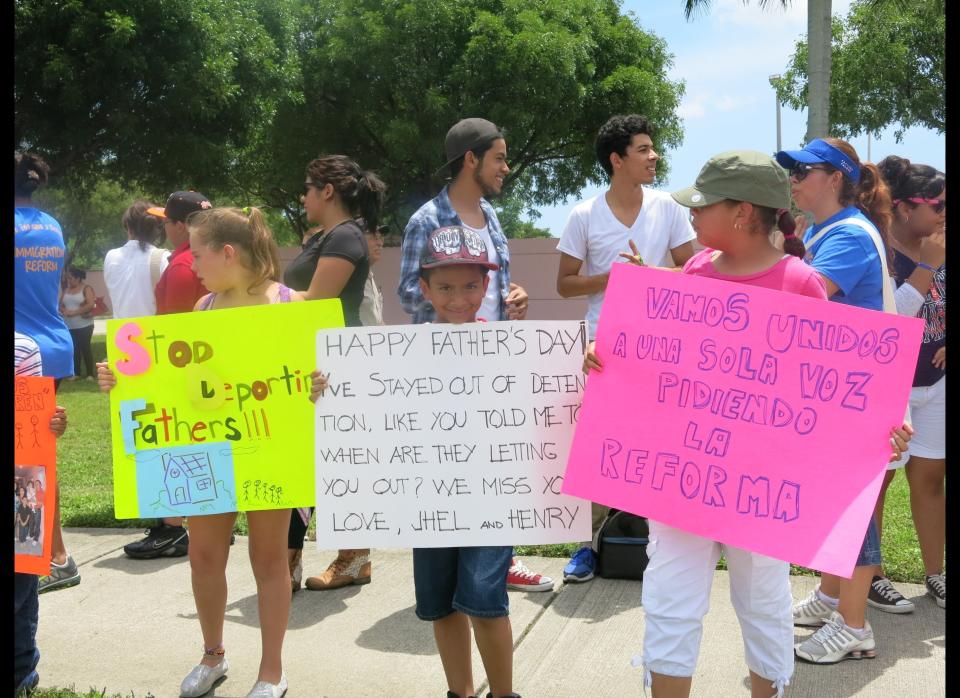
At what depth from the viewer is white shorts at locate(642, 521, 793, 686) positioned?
2.68 metres

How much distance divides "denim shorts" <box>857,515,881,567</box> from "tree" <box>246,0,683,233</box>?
18982 millimetres

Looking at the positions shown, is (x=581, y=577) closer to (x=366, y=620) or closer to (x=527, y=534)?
(x=366, y=620)

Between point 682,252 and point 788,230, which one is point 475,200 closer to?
point 682,252

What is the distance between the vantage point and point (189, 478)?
3.18 meters

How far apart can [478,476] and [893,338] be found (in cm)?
123

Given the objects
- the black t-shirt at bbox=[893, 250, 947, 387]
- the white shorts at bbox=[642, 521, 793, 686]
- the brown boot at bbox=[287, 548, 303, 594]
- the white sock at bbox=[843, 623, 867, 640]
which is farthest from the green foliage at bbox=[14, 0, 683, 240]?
the white shorts at bbox=[642, 521, 793, 686]

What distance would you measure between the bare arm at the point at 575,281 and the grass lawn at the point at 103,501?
139 centimetres

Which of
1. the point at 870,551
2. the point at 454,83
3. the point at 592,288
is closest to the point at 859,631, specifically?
the point at 870,551

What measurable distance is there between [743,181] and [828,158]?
1.12 m

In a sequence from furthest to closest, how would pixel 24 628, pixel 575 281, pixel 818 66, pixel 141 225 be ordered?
1. pixel 818 66
2. pixel 141 225
3. pixel 575 281
4. pixel 24 628

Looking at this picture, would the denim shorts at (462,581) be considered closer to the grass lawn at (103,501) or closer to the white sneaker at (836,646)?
the white sneaker at (836,646)
